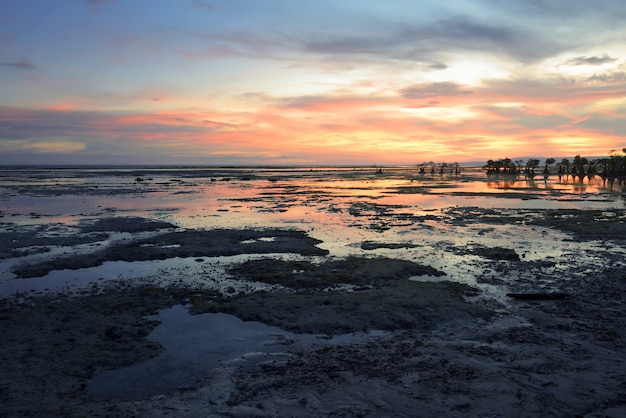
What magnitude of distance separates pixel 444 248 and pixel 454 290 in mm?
6732

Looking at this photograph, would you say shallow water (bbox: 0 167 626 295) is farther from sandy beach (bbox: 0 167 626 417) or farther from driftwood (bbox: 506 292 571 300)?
driftwood (bbox: 506 292 571 300)

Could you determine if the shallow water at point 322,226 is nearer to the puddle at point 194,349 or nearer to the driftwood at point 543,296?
the driftwood at point 543,296

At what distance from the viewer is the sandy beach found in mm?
7082

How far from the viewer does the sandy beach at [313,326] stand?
708 cm

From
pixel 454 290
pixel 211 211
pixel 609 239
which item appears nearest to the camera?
pixel 454 290

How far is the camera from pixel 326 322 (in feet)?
34.2

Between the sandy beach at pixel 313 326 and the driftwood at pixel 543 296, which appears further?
the driftwood at pixel 543 296

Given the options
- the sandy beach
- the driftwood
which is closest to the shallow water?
the sandy beach

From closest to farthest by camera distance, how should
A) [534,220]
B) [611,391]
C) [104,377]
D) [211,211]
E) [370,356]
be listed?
[611,391] → [104,377] → [370,356] → [534,220] → [211,211]

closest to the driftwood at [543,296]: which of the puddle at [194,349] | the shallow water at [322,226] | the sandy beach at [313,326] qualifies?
the sandy beach at [313,326]

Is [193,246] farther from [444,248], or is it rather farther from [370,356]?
[370,356]

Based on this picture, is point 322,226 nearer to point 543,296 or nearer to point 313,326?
point 543,296

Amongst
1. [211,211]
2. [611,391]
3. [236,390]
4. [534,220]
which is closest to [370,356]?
[236,390]

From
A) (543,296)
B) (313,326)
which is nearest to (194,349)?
(313,326)
